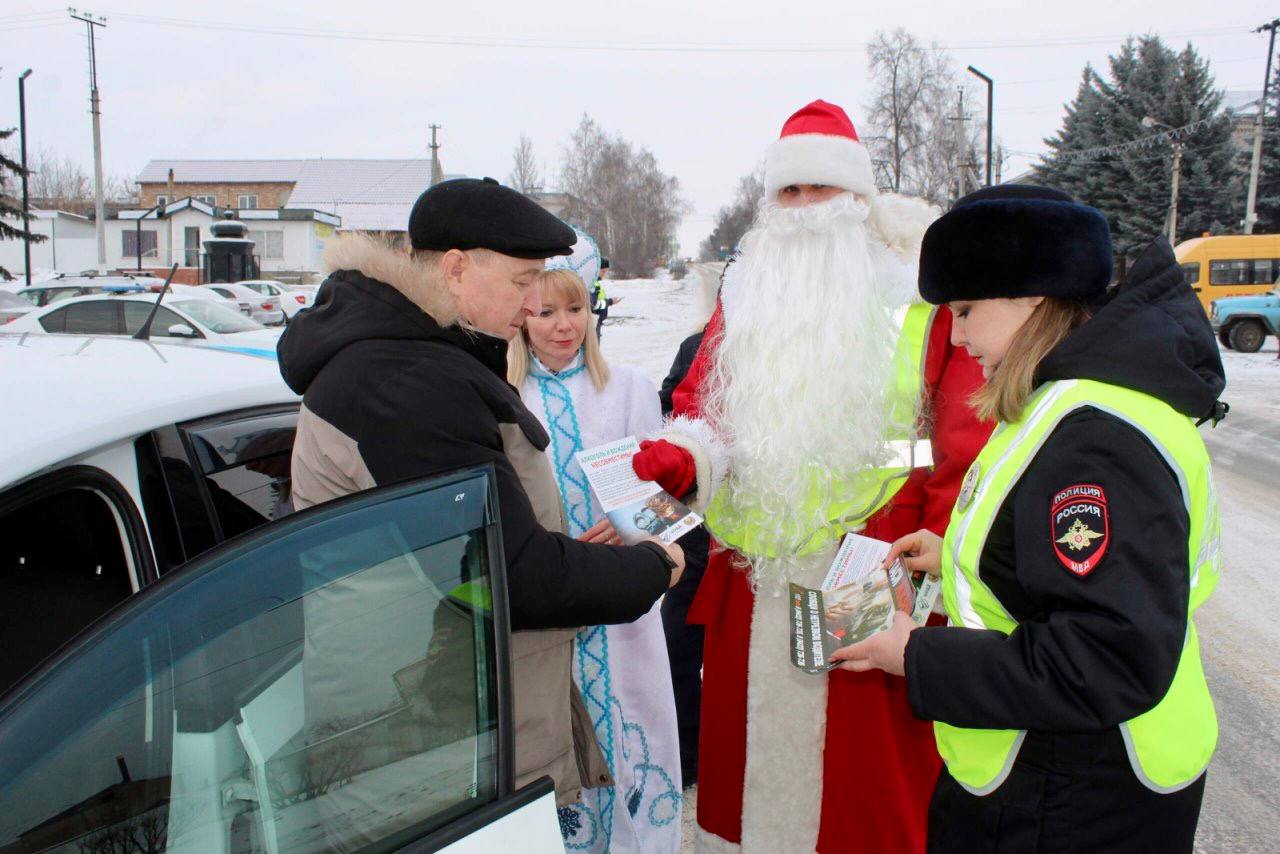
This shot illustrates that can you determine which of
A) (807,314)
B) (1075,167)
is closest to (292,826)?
(807,314)

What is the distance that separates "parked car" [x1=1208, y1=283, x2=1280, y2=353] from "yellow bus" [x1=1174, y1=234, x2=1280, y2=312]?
3.09 meters

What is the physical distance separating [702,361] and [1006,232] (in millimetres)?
1327

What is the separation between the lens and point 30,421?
1574mm

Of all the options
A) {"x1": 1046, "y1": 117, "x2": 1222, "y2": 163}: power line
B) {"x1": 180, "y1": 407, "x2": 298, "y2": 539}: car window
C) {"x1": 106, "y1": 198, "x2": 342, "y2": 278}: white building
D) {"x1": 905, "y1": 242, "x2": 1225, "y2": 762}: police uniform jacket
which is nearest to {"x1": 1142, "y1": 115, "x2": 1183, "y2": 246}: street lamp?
{"x1": 1046, "y1": 117, "x2": 1222, "y2": 163}: power line

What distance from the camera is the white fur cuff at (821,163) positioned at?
259 centimetres

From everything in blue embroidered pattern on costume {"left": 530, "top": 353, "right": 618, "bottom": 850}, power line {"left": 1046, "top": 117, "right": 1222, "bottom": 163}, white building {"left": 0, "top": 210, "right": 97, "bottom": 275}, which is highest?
power line {"left": 1046, "top": 117, "right": 1222, "bottom": 163}

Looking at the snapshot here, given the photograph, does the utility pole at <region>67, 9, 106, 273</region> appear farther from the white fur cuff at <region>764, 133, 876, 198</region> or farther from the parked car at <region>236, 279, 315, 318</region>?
the white fur cuff at <region>764, 133, 876, 198</region>

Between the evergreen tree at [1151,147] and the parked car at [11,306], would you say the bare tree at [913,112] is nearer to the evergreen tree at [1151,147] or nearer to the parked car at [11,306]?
the evergreen tree at [1151,147]

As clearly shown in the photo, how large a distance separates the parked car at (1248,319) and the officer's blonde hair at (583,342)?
70.0 feet

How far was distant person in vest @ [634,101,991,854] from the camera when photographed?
2.32 m

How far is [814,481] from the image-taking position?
7.95 feet

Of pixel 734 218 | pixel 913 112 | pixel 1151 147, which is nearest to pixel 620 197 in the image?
pixel 734 218

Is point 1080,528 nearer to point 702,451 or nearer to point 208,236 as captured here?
point 702,451

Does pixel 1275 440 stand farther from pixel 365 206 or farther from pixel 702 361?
pixel 365 206
